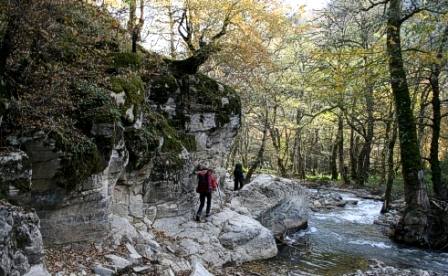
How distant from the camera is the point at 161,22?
15844 mm

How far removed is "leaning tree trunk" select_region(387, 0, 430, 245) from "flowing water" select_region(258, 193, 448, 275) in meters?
0.71

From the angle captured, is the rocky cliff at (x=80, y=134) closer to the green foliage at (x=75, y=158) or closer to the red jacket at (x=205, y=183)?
the green foliage at (x=75, y=158)

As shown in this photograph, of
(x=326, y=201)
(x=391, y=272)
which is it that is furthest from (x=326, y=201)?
(x=391, y=272)

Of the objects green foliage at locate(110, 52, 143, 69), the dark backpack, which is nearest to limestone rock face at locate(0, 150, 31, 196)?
green foliage at locate(110, 52, 143, 69)

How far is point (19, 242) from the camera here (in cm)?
639

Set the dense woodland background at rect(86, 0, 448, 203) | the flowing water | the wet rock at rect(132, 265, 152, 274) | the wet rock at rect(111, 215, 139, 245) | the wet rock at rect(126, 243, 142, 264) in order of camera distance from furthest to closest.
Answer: the dense woodland background at rect(86, 0, 448, 203) < the flowing water < the wet rock at rect(111, 215, 139, 245) < the wet rock at rect(126, 243, 142, 264) < the wet rock at rect(132, 265, 152, 274)

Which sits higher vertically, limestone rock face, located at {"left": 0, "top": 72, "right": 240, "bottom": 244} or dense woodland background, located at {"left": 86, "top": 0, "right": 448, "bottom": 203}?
dense woodland background, located at {"left": 86, "top": 0, "right": 448, "bottom": 203}

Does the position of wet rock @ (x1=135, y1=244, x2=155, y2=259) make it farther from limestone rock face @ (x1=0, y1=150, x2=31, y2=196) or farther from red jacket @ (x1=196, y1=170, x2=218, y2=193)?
red jacket @ (x1=196, y1=170, x2=218, y2=193)

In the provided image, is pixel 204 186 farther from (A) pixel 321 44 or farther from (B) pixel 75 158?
(A) pixel 321 44

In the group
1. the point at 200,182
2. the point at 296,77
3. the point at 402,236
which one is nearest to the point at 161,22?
the point at 200,182

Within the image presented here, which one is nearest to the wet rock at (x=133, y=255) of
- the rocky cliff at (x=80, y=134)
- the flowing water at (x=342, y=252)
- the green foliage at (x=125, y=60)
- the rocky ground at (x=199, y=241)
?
the rocky ground at (x=199, y=241)

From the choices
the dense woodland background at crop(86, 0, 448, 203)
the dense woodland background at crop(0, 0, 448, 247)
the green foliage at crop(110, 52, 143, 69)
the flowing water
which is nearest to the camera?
the green foliage at crop(110, 52, 143, 69)

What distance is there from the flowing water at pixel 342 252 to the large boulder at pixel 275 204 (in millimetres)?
574

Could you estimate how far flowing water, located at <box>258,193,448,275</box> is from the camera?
12.3 meters
